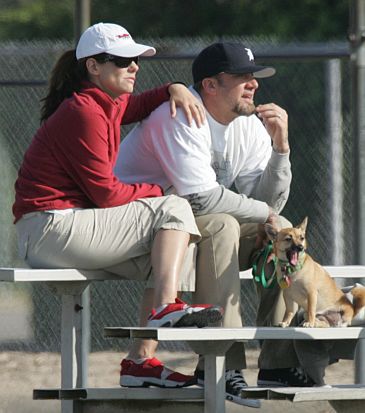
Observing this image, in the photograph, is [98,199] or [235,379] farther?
[235,379]

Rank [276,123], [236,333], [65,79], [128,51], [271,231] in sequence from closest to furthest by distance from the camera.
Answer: [236,333]
[271,231]
[128,51]
[65,79]
[276,123]

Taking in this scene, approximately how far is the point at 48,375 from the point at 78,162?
2.47m

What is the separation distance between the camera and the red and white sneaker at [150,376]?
555 cm

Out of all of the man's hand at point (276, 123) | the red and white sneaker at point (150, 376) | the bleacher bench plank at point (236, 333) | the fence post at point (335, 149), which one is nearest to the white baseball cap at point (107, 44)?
the man's hand at point (276, 123)

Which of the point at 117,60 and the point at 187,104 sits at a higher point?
the point at 117,60

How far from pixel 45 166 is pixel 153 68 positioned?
6.46ft

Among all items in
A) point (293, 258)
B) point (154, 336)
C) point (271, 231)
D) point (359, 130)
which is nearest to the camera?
point (154, 336)

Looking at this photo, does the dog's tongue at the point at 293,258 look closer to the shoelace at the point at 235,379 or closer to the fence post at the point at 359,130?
the shoelace at the point at 235,379

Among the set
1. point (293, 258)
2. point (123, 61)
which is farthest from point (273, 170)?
point (123, 61)

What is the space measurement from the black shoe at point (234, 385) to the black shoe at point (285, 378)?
18cm

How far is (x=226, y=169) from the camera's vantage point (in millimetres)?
5836

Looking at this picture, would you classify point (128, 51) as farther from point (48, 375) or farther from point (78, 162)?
point (48, 375)

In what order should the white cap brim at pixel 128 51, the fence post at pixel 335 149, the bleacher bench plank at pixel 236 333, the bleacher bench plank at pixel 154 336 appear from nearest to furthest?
the bleacher bench plank at pixel 236 333 → the bleacher bench plank at pixel 154 336 → the white cap brim at pixel 128 51 → the fence post at pixel 335 149

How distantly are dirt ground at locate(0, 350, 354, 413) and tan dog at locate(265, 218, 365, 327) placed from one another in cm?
203
